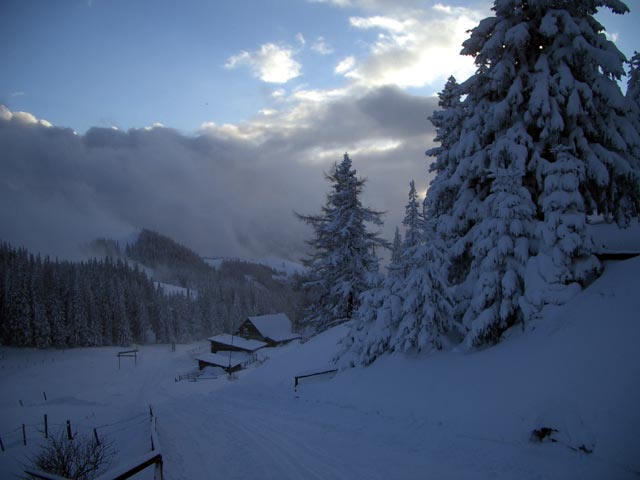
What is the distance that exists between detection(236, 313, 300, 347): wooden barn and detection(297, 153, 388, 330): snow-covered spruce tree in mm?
45673

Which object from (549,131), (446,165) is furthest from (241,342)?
(549,131)

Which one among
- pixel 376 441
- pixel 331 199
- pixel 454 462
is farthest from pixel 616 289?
pixel 331 199

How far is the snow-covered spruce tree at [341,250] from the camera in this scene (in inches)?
1080

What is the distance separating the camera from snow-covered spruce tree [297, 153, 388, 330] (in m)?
27.4

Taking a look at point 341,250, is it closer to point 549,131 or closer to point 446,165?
point 446,165

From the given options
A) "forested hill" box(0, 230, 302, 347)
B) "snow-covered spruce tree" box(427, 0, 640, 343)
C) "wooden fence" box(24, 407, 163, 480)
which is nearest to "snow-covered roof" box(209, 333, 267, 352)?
"forested hill" box(0, 230, 302, 347)

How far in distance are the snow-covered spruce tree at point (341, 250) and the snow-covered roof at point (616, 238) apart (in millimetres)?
14545

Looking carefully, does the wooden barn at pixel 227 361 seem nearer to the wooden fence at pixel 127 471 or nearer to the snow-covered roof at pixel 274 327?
the snow-covered roof at pixel 274 327

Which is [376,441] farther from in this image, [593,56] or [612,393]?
[593,56]

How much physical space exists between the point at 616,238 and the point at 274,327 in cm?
6916

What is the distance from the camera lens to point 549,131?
42.5ft

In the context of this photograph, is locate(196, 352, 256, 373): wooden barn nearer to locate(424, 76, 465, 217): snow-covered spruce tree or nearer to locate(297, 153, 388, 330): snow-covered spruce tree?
locate(297, 153, 388, 330): snow-covered spruce tree

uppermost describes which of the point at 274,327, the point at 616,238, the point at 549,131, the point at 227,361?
the point at 549,131

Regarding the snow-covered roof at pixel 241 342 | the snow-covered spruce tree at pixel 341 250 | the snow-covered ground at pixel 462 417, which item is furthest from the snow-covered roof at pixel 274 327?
the snow-covered ground at pixel 462 417
